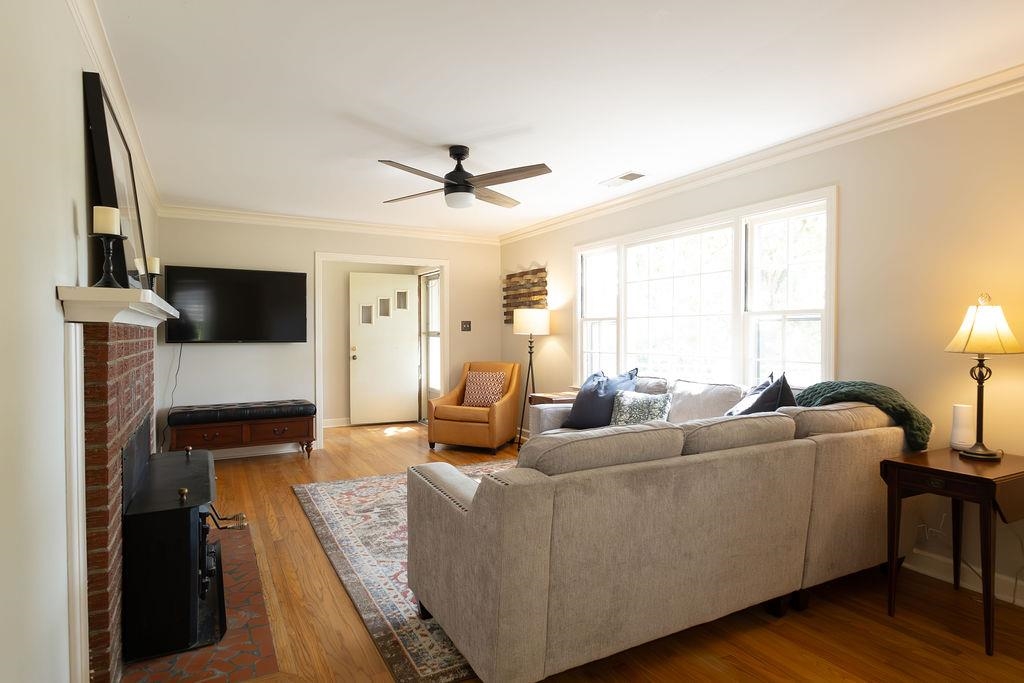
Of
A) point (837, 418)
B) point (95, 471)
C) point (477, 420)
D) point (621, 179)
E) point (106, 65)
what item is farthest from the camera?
point (477, 420)

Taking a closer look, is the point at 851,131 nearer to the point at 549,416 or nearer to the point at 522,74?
the point at 522,74

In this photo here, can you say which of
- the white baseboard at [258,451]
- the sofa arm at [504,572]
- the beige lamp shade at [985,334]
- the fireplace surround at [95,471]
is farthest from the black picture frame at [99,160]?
the white baseboard at [258,451]

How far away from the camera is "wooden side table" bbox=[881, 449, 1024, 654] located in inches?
88.4

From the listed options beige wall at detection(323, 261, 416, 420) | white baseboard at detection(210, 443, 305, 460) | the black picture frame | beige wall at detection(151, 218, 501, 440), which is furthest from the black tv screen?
the black picture frame

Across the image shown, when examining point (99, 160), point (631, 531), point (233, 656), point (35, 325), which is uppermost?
point (99, 160)

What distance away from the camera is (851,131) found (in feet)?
10.8

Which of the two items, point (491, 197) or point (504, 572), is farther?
point (491, 197)

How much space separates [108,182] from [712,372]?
3.79 metres

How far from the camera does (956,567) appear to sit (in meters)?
2.82

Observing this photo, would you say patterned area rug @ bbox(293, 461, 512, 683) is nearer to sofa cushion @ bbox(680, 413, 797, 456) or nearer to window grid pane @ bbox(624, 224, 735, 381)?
sofa cushion @ bbox(680, 413, 797, 456)

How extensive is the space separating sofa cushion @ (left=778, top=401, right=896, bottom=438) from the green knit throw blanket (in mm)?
53

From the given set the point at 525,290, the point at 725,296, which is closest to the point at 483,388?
the point at 525,290

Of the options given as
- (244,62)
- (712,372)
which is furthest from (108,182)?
(712,372)

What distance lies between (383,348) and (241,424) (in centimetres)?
245
